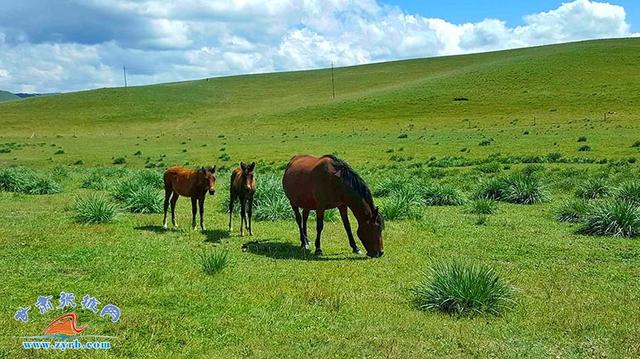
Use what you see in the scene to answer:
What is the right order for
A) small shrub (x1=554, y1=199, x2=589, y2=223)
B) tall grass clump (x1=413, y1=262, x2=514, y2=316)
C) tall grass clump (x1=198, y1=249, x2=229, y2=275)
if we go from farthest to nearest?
→ small shrub (x1=554, y1=199, x2=589, y2=223) < tall grass clump (x1=198, y1=249, x2=229, y2=275) < tall grass clump (x1=413, y1=262, x2=514, y2=316)

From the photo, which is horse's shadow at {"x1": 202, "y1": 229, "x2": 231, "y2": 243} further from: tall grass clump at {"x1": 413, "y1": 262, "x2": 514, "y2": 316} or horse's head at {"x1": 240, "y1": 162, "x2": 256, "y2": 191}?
tall grass clump at {"x1": 413, "y1": 262, "x2": 514, "y2": 316}

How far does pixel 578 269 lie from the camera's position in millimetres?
11695

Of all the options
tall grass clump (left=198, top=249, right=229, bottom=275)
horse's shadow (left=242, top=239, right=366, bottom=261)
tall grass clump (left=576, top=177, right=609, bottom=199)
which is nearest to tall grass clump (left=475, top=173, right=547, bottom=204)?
tall grass clump (left=576, top=177, right=609, bottom=199)

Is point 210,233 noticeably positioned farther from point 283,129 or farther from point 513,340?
point 283,129

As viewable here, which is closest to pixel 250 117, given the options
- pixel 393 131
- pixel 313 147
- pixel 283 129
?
pixel 283 129

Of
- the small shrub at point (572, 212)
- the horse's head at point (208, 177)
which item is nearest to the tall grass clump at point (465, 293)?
the horse's head at point (208, 177)

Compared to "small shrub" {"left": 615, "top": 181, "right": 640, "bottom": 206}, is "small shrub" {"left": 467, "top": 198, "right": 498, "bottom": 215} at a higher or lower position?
lower

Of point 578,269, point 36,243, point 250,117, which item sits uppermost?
point 250,117

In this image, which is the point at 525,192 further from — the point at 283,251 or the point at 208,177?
the point at 208,177

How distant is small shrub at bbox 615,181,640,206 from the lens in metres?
18.9

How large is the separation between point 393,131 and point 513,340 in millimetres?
66728

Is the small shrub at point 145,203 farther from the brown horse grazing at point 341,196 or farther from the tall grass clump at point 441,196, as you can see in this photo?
the tall grass clump at point 441,196

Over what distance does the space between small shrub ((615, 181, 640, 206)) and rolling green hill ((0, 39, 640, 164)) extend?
60.9 ft

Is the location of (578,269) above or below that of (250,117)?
below
